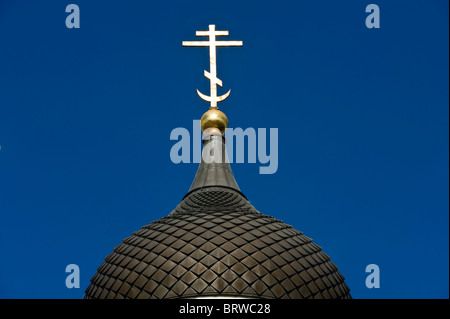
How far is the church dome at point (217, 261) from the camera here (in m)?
15.3

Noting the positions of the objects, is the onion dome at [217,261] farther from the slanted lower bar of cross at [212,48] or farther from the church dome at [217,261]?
the slanted lower bar of cross at [212,48]

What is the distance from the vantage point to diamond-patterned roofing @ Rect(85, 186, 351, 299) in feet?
50.2

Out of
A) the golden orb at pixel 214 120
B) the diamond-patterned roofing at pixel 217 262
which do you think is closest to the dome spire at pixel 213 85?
the golden orb at pixel 214 120

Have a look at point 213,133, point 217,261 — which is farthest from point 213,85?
point 217,261

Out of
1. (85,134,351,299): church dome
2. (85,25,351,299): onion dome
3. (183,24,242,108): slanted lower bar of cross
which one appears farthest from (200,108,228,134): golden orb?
(85,134,351,299): church dome

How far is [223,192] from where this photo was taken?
19.7 metres

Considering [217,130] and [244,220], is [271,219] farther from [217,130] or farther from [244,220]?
[217,130]

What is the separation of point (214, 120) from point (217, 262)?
728cm

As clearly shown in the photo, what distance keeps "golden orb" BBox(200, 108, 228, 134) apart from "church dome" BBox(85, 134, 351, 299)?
12.9ft

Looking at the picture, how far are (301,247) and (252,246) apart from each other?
159cm

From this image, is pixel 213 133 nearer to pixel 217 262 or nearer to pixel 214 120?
pixel 214 120

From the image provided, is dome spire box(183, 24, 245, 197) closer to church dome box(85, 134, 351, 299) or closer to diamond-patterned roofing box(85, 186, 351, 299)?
church dome box(85, 134, 351, 299)

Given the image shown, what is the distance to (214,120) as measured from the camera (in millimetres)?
21875
